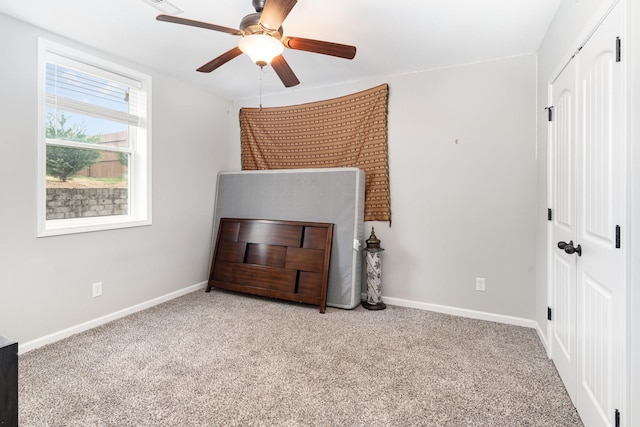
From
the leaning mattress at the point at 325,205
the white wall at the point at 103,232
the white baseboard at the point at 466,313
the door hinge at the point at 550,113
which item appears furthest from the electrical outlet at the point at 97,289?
the door hinge at the point at 550,113

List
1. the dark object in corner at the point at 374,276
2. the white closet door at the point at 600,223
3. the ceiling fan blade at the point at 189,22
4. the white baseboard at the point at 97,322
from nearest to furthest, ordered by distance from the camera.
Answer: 1. the white closet door at the point at 600,223
2. the ceiling fan blade at the point at 189,22
3. the white baseboard at the point at 97,322
4. the dark object in corner at the point at 374,276

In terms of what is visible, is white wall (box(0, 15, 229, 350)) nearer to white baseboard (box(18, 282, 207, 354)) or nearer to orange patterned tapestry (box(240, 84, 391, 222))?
white baseboard (box(18, 282, 207, 354))

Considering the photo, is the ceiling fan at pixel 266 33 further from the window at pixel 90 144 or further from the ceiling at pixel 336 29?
the window at pixel 90 144

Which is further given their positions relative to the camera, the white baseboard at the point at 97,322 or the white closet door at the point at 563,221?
the white baseboard at the point at 97,322

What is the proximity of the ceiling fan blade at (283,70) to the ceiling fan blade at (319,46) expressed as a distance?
A: 16cm

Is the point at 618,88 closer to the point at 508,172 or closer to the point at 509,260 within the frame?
the point at 508,172

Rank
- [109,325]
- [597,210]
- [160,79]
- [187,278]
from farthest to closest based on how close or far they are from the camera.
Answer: [187,278], [160,79], [109,325], [597,210]

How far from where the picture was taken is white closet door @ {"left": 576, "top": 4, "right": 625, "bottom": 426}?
4.54 feet

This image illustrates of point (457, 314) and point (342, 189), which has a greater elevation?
point (342, 189)

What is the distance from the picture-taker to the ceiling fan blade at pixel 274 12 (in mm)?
1732

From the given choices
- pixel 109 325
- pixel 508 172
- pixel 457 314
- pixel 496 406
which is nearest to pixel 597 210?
pixel 496 406

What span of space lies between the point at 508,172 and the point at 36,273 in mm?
4028

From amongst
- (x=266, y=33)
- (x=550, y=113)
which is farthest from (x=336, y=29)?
(x=550, y=113)

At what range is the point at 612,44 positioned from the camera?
1438mm
